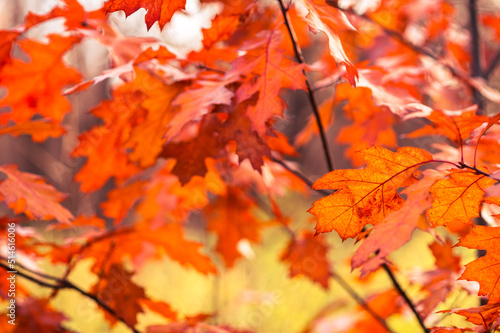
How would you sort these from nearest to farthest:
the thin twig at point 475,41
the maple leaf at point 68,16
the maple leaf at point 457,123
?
1. the maple leaf at point 457,123
2. the maple leaf at point 68,16
3. the thin twig at point 475,41

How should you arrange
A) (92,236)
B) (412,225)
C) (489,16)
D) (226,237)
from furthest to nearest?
(489,16) → (226,237) → (92,236) → (412,225)

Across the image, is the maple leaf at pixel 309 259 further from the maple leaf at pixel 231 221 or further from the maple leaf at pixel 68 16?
the maple leaf at pixel 68 16

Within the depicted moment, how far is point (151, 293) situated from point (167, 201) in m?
2.26

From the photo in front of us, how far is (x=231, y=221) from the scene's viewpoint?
1.67 m

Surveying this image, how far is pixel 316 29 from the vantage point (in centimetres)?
67

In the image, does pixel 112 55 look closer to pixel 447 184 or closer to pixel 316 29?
pixel 316 29

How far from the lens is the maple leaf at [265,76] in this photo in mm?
784

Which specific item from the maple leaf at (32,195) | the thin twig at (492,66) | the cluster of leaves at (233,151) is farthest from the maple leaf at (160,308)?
the thin twig at (492,66)

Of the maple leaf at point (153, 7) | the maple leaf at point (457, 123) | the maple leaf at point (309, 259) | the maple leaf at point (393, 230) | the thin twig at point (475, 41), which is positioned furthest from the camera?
the thin twig at point (475, 41)

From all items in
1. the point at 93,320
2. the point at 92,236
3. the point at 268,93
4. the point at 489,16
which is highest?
the point at 268,93

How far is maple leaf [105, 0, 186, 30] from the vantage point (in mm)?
698

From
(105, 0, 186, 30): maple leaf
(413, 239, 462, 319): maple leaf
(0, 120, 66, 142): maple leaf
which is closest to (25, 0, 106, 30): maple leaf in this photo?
(0, 120, 66, 142): maple leaf

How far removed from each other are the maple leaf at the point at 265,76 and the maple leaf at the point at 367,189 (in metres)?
0.17

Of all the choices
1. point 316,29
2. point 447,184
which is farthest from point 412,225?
point 316,29
